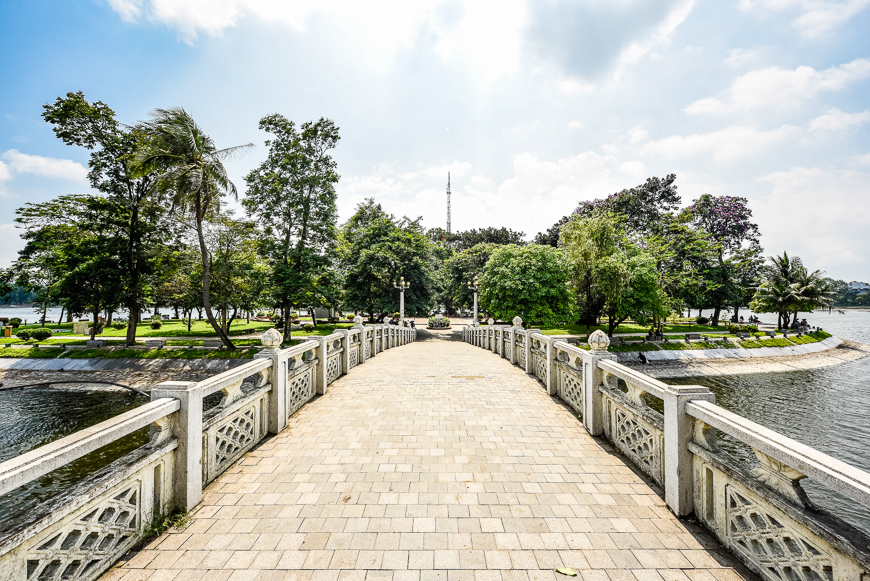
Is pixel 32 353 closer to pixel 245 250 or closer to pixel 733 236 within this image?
pixel 245 250

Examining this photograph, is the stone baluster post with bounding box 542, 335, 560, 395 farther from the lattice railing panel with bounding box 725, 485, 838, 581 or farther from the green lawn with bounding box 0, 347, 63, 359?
the green lawn with bounding box 0, 347, 63, 359

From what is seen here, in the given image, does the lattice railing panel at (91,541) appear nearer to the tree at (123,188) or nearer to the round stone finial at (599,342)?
the round stone finial at (599,342)

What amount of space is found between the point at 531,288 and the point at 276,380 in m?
20.8

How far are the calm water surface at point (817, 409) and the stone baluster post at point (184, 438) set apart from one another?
37.0 feet

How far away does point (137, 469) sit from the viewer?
289cm

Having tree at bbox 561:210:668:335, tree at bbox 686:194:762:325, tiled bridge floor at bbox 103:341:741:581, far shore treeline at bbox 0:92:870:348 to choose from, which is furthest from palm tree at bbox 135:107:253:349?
tree at bbox 686:194:762:325

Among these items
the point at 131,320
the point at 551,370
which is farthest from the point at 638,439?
the point at 131,320

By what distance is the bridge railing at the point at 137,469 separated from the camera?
2102 millimetres

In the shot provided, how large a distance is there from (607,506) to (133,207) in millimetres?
28557

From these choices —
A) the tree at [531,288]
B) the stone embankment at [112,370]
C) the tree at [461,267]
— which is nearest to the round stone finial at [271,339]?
the stone embankment at [112,370]

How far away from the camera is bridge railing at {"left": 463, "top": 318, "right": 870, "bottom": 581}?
6.73 feet

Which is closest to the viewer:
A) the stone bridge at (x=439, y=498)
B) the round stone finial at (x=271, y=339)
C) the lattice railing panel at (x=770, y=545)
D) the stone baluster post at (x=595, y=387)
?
the lattice railing panel at (x=770, y=545)

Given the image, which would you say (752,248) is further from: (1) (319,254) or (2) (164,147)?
(2) (164,147)

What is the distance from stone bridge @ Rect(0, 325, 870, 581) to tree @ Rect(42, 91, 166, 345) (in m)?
22.8
